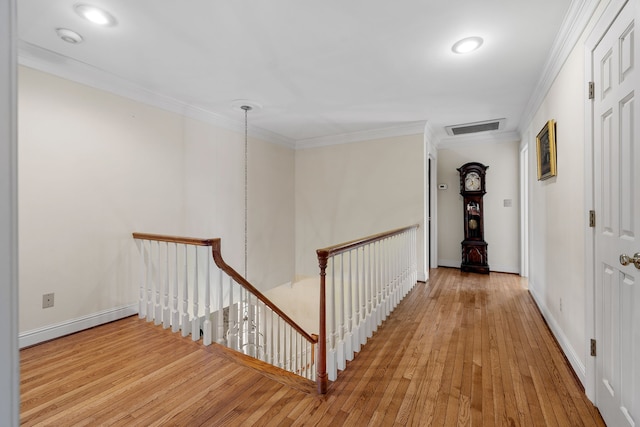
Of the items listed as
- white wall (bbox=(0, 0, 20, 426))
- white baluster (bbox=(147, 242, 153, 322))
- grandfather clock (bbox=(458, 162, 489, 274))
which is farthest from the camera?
grandfather clock (bbox=(458, 162, 489, 274))

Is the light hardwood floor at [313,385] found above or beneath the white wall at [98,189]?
beneath

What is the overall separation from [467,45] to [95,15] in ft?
9.08

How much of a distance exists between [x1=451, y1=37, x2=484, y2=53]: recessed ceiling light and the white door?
849 mm

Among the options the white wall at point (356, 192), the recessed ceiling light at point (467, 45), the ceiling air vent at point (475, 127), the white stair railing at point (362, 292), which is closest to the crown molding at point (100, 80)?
the white wall at point (356, 192)

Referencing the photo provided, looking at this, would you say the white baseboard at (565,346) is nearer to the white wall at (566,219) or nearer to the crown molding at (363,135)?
the white wall at (566,219)

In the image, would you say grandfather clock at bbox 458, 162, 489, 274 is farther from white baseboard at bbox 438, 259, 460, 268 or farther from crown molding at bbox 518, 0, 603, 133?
crown molding at bbox 518, 0, 603, 133

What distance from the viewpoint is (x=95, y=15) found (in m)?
2.09

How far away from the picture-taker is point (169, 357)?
240cm

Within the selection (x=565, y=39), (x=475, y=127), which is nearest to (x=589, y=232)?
(x=565, y=39)

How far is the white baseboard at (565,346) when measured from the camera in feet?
6.47

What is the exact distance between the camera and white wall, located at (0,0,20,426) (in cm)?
58

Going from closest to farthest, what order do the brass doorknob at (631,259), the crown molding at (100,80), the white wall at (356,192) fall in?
the brass doorknob at (631,259), the crown molding at (100,80), the white wall at (356,192)

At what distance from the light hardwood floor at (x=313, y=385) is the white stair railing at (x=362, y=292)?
134 millimetres

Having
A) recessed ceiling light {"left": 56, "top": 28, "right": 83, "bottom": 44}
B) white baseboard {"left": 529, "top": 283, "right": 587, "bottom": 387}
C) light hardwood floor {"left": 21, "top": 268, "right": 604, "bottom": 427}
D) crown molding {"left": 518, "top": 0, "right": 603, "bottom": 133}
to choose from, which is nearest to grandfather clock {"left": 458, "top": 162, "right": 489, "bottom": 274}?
white baseboard {"left": 529, "top": 283, "right": 587, "bottom": 387}
